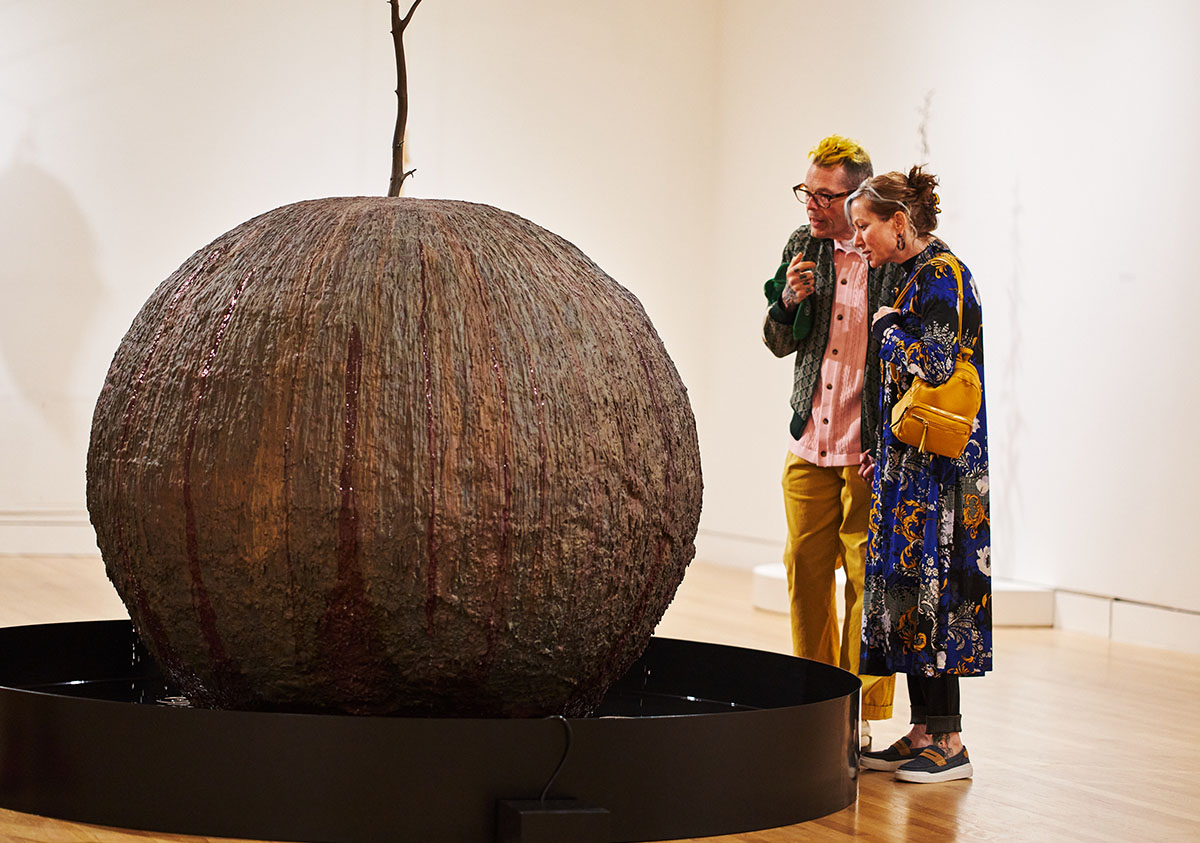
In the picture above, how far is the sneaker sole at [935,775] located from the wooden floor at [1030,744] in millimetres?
32

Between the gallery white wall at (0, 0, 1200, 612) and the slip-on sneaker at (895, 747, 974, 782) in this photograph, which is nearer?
the slip-on sneaker at (895, 747, 974, 782)

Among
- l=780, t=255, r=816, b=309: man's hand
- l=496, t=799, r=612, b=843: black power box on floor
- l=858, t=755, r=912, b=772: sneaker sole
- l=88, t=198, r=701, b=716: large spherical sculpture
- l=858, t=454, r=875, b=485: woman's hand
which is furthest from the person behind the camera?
l=780, t=255, r=816, b=309: man's hand

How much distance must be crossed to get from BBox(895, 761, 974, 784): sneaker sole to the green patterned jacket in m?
1.02

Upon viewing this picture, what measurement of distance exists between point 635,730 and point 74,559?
642 centimetres

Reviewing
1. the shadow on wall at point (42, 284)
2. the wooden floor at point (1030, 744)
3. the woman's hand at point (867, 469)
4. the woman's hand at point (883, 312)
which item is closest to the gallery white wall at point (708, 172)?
the shadow on wall at point (42, 284)

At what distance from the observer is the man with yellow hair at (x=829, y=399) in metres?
3.96

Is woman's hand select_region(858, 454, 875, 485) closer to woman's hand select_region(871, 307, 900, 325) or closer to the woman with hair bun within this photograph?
the woman with hair bun

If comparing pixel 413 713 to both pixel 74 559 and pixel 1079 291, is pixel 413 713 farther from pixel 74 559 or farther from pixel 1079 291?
pixel 74 559

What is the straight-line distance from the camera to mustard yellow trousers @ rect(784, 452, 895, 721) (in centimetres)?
395

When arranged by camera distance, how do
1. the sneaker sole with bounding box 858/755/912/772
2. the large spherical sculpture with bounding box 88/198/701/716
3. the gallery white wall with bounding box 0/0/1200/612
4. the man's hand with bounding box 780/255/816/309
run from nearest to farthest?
1. the large spherical sculpture with bounding box 88/198/701/716
2. the sneaker sole with bounding box 858/755/912/772
3. the man's hand with bounding box 780/255/816/309
4. the gallery white wall with bounding box 0/0/1200/612

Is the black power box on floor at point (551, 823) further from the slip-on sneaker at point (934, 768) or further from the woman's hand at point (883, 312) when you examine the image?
the woman's hand at point (883, 312)

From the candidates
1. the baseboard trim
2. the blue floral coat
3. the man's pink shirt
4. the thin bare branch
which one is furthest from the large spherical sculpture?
the baseboard trim

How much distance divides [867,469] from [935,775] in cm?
83

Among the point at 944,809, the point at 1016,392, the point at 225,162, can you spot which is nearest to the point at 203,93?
the point at 225,162
